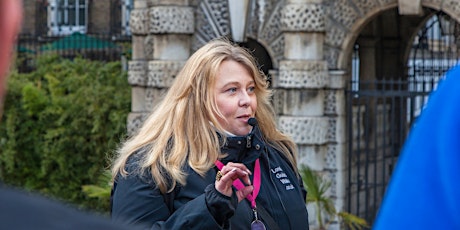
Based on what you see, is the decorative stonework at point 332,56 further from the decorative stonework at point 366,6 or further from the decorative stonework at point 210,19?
the decorative stonework at point 210,19

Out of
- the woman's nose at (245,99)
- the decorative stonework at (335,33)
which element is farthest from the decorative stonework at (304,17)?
the woman's nose at (245,99)

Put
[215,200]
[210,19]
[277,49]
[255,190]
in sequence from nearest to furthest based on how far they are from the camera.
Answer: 1. [215,200]
2. [255,190]
3. [277,49]
4. [210,19]

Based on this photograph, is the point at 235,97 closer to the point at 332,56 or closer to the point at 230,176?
the point at 230,176

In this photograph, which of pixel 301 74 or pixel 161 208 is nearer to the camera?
pixel 161 208

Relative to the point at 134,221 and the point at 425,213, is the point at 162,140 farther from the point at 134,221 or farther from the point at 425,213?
the point at 425,213

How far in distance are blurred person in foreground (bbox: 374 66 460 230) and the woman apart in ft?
7.99

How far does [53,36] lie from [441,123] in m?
16.9

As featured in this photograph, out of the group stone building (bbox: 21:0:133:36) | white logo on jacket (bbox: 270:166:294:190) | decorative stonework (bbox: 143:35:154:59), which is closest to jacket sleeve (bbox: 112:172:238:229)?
white logo on jacket (bbox: 270:166:294:190)

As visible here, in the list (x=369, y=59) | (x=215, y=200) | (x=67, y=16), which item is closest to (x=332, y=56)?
(x=369, y=59)

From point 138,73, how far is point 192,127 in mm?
7593

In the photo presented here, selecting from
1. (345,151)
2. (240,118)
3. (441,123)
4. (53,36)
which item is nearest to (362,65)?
(345,151)

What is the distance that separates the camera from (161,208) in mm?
4555

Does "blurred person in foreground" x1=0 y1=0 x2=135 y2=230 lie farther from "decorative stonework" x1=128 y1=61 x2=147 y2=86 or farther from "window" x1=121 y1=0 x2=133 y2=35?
"window" x1=121 y1=0 x2=133 y2=35

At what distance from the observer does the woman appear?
14.7 feet
